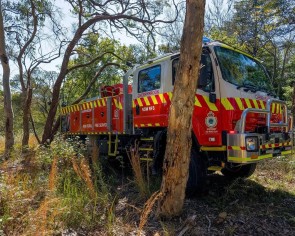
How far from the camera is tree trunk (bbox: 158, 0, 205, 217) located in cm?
365

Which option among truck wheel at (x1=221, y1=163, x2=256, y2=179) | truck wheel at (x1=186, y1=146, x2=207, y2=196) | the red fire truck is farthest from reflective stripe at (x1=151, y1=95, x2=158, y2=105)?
truck wheel at (x1=221, y1=163, x2=256, y2=179)

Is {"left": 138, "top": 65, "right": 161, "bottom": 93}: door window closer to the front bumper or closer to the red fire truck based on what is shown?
the red fire truck

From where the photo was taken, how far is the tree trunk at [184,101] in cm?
365

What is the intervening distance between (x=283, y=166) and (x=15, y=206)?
5.98 meters

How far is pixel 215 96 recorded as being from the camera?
16.2ft

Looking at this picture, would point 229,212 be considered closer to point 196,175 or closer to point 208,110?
point 196,175

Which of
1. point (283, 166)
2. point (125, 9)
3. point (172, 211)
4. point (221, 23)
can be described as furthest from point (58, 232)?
point (221, 23)

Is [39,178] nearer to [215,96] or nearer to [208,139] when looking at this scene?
[208,139]

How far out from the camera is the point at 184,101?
12.2 feet

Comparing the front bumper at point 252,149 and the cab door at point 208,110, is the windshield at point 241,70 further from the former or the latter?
the front bumper at point 252,149

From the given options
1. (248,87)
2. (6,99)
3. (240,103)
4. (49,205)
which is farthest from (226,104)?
(6,99)

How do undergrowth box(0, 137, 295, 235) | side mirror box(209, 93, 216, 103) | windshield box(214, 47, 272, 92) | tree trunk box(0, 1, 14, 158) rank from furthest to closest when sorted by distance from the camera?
tree trunk box(0, 1, 14, 158) < windshield box(214, 47, 272, 92) < side mirror box(209, 93, 216, 103) < undergrowth box(0, 137, 295, 235)

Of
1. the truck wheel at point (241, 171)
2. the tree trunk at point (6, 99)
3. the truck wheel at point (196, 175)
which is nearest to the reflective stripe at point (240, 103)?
the truck wheel at point (196, 175)

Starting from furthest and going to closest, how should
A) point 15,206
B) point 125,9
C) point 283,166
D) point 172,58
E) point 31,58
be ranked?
point 31,58, point 125,9, point 283,166, point 172,58, point 15,206
